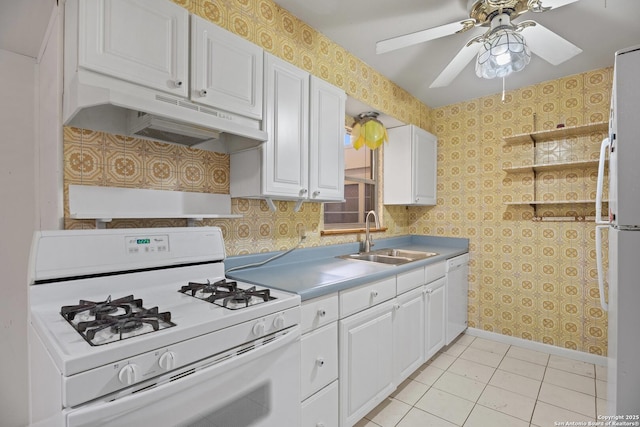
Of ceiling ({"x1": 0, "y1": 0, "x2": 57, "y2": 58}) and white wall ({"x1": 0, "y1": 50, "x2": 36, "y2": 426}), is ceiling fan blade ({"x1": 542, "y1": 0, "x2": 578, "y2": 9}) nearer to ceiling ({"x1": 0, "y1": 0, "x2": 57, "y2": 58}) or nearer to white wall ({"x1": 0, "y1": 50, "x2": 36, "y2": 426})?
ceiling ({"x1": 0, "y1": 0, "x2": 57, "y2": 58})

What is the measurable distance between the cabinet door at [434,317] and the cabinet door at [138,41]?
82.3 inches

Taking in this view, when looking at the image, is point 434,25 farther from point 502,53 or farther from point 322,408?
point 322,408

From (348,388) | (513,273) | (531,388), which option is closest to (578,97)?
(513,273)

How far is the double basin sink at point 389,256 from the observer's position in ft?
7.98

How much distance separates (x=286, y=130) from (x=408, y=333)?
5.10ft

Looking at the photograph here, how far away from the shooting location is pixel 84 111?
1.17 metres

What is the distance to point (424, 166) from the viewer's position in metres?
Answer: 3.16

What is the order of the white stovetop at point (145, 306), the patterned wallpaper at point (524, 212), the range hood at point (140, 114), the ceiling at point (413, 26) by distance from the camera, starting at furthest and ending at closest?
the patterned wallpaper at point (524, 212) < the ceiling at point (413, 26) < the range hood at point (140, 114) < the white stovetop at point (145, 306)

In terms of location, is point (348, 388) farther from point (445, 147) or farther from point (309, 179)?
point (445, 147)

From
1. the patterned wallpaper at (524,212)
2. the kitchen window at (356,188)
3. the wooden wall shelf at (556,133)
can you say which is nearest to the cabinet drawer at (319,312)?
the kitchen window at (356,188)

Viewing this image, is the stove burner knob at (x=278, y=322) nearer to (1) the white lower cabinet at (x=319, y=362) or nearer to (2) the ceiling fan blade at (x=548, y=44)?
(1) the white lower cabinet at (x=319, y=362)

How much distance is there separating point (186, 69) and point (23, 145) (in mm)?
1145

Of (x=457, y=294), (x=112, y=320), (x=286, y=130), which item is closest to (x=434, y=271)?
(x=457, y=294)

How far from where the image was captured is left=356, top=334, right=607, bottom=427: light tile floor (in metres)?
1.87
